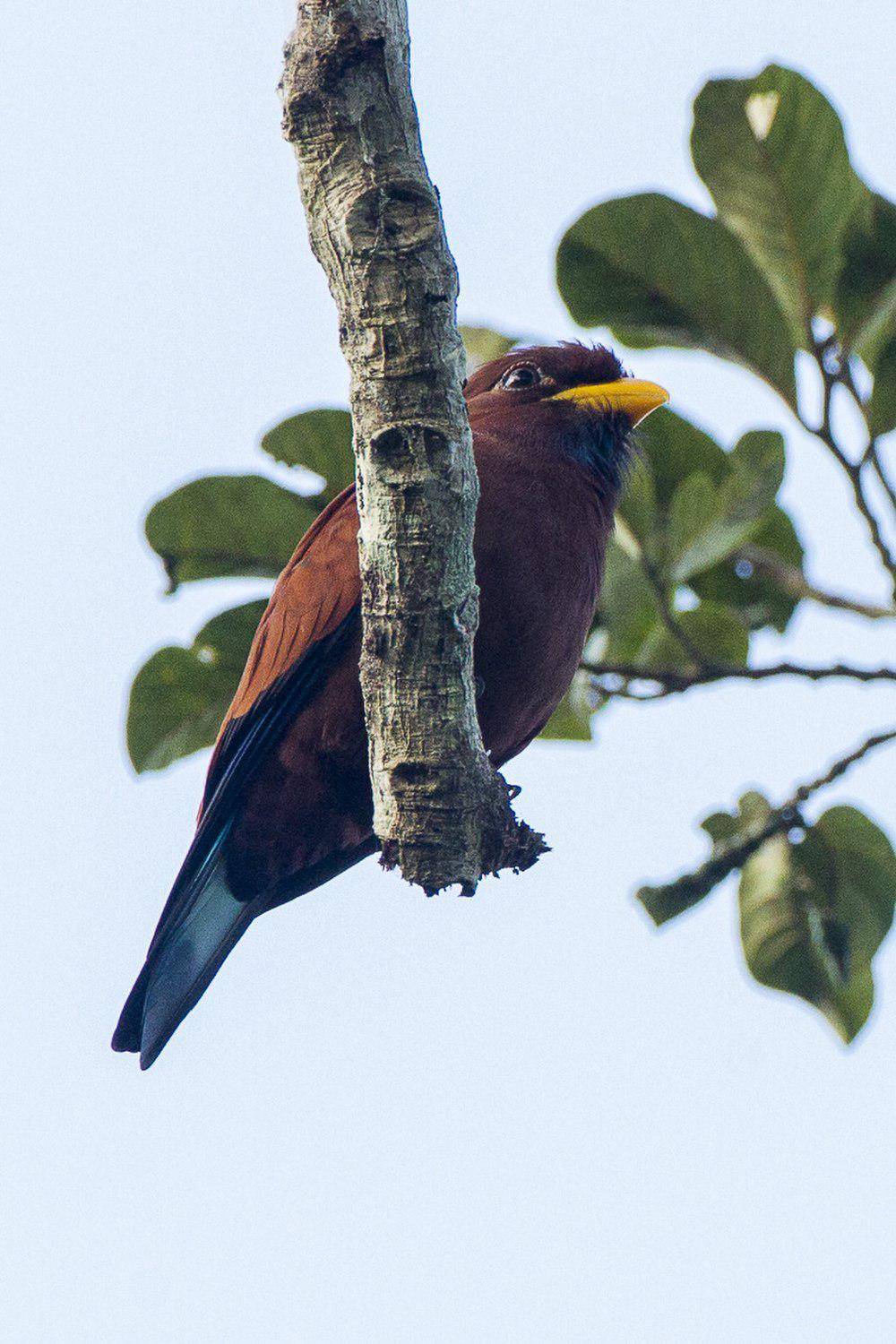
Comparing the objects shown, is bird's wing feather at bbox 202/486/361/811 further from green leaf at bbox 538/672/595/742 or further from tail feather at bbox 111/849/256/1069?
green leaf at bbox 538/672/595/742

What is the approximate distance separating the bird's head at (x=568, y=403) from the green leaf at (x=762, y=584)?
2.22 ft

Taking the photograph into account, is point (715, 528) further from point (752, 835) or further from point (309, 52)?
point (309, 52)

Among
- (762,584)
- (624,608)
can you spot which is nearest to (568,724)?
(624,608)

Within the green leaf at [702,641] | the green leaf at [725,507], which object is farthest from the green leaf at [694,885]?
the green leaf at [725,507]

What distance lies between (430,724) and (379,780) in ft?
0.57

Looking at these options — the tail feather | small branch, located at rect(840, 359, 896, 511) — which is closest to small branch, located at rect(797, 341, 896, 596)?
small branch, located at rect(840, 359, 896, 511)

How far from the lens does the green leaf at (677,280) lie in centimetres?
447

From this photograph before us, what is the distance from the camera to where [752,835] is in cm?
459

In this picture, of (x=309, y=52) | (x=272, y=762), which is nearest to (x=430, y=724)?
(x=272, y=762)

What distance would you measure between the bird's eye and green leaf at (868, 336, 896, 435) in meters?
0.90

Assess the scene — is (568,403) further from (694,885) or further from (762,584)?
(694,885)

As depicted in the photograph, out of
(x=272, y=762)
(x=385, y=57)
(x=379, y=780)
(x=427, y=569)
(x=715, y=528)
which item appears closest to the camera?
(x=385, y=57)

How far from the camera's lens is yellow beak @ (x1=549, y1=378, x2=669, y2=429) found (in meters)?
4.28

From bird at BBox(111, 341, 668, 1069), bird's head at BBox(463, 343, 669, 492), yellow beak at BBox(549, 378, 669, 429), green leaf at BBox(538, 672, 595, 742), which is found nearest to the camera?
bird at BBox(111, 341, 668, 1069)
